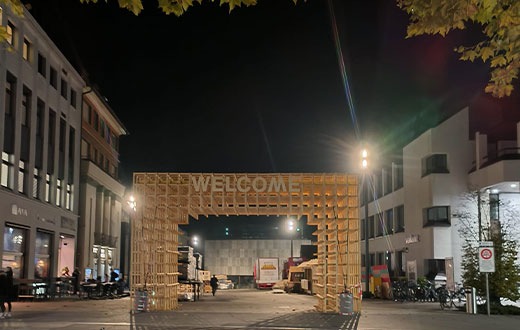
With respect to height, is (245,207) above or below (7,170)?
below

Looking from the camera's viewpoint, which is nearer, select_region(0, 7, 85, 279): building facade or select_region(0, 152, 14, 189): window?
select_region(0, 152, 14, 189): window

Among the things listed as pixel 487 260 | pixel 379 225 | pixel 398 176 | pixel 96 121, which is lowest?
pixel 487 260

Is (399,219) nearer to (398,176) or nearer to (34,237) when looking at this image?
(398,176)

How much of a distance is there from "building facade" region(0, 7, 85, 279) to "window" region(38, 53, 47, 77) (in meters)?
0.06

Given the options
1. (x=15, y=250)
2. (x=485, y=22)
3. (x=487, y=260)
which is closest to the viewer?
(x=485, y=22)

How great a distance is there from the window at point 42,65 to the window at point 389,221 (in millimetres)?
28803

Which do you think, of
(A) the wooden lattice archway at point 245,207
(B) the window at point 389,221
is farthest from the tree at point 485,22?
(B) the window at point 389,221

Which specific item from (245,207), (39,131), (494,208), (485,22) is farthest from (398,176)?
(485,22)

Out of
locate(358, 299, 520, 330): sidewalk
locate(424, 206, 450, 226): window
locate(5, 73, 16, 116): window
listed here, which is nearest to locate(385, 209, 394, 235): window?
locate(424, 206, 450, 226): window

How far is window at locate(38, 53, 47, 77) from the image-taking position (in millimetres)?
40088

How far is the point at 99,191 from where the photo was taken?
56.2 metres

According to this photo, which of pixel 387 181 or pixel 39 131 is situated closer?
pixel 39 131

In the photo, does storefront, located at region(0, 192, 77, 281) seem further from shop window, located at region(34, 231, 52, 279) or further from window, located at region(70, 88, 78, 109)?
window, located at region(70, 88, 78, 109)

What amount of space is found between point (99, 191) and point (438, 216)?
93.9 ft
